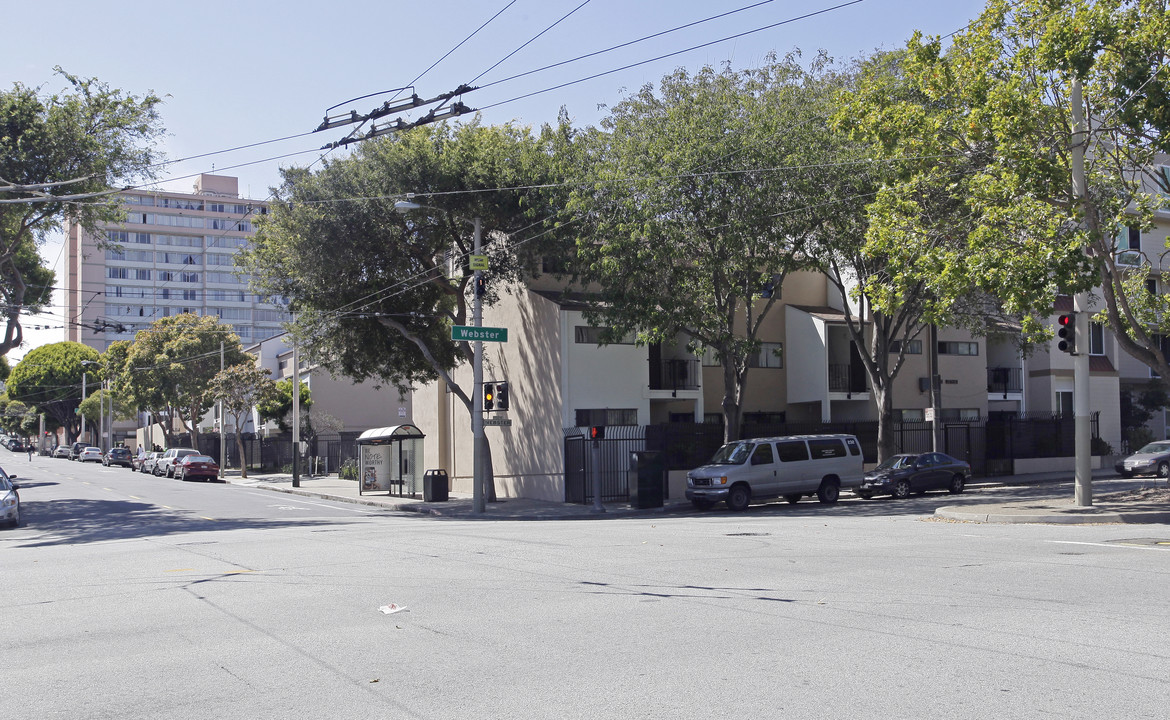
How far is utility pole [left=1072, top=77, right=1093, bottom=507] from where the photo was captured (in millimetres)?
18859

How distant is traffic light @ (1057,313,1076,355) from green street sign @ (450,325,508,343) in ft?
45.1

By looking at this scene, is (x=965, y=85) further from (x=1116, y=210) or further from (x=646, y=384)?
(x=646, y=384)

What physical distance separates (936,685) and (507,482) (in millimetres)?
27317

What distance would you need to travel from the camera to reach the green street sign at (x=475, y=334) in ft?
84.4

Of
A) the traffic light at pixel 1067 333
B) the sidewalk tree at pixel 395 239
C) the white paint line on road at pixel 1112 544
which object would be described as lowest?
the white paint line on road at pixel 1112 544

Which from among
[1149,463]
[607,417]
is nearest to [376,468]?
[607,417]

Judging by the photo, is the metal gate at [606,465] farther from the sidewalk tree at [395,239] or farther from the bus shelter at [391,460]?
the bus shelter at [391,460]

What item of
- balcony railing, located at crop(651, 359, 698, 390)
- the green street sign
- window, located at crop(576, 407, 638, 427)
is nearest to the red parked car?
window, located at crop(576, 407, 638, 427)

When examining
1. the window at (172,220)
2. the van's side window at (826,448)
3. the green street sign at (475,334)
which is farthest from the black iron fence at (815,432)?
the window at (172,220)

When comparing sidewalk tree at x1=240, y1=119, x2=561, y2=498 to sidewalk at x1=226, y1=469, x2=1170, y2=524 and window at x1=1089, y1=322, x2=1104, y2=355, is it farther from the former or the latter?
window at x1=1089, y1=322, x2=1104, y2=355

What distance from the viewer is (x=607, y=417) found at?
102ft

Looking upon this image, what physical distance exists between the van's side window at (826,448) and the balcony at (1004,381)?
60.5ft

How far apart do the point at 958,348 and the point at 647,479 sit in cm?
2041

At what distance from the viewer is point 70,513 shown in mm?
26109
